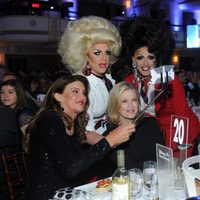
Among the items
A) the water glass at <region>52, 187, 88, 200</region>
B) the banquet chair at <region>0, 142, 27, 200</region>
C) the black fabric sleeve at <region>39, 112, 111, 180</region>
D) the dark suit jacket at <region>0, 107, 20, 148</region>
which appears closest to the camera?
the water glass at <region>52, 187, 88, 200</region>

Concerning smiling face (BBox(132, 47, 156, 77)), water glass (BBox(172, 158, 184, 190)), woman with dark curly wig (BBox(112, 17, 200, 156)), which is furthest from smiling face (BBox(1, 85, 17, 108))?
water glass (BBox(172, 158, 184, 190))

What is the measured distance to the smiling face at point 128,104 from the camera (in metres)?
2.12

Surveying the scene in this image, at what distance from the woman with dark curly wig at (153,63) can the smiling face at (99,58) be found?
247 millimetres

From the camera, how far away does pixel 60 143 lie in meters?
1.56

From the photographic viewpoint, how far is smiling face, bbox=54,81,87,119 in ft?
5.88

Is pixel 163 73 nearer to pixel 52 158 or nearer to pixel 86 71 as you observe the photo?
pixel 52 158

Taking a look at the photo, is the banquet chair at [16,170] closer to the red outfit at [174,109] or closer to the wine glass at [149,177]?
the wine glass at [149,177]

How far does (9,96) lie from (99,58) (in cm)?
122

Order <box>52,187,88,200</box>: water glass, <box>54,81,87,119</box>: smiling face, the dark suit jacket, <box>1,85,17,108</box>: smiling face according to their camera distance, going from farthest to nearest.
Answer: <box>1,85,17,108</box>: smiling face
the dark suit jacket
<box>54,81,87,119</box>: smiling face
<box>52,187,88,200</box>: water glass

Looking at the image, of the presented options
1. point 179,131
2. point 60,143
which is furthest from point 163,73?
point 60,143

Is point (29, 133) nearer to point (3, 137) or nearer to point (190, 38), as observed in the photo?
point (3, 137)

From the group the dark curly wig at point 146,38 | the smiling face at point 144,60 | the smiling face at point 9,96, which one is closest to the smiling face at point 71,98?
the smiling face at point 144,60

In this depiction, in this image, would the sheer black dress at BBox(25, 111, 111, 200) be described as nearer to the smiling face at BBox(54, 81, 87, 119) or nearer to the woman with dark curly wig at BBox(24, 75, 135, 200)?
the woman with dark curly wig at BBox(24, 75, 135, 200)

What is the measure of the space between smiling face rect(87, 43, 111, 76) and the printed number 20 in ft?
3.18
